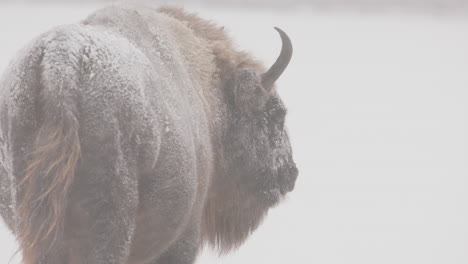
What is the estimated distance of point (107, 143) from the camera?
10.1ft

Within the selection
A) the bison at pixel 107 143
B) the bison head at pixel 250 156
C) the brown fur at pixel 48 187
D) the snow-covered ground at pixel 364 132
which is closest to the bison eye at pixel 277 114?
the bison head at pixel 250 156

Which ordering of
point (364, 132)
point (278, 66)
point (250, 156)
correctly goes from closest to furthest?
point (278, 66), point (250, 156), point (364, 132)

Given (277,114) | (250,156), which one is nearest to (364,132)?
(277,114)

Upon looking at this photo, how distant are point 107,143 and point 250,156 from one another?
1876 millimetres

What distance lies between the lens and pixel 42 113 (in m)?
3.04

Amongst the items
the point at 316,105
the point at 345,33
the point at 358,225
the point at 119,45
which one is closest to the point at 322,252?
the point at 358,225

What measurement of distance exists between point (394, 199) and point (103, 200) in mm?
8483

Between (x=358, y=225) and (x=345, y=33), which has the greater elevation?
(x=358, y=225)

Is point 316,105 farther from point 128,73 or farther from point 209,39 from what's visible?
point 128,73

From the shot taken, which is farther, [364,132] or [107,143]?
[364,132]

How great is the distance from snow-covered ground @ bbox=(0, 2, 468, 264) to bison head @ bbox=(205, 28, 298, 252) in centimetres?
104

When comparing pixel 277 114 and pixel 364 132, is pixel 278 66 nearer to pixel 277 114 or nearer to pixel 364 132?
pixel 277 114

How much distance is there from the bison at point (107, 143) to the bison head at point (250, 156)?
322 mm

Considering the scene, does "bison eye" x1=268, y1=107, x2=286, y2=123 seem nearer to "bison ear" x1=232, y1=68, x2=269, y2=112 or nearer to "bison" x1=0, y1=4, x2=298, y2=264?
"bison ear" x1=232, y1=68, x2=269, y2=112
